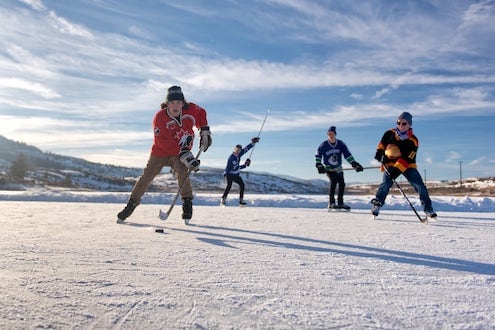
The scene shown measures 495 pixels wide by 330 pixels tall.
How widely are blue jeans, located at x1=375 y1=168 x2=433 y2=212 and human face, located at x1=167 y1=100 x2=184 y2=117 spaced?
150 inches

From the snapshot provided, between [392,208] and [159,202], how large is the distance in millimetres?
6871

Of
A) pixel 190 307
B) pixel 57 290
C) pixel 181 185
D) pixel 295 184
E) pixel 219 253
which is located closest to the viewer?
pixel 190 307

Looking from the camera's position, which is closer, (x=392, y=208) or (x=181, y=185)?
(x=181, y=185)

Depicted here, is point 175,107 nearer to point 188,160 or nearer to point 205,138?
point 205,138

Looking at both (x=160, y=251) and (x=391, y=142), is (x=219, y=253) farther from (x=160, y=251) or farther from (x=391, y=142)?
(x=391, y=142)

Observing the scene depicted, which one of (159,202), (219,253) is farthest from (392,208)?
(219,253)

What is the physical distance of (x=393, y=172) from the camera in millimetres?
7168

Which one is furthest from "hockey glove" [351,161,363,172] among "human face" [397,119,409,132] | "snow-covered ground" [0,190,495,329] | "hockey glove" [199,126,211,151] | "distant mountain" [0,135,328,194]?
"distant mountain" [0,135,328,194]

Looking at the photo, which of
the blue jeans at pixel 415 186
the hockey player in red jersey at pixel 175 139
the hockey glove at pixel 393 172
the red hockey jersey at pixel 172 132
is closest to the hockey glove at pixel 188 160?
the hockey player in red jersey at pixel 175 139

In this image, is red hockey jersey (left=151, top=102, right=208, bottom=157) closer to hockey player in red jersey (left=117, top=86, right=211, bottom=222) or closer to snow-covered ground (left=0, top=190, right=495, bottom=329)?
hockey player in red jersey (left=117, top=86, right=211, bottom=222)

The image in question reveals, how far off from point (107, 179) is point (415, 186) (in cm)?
7263

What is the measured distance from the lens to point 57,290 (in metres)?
1.95

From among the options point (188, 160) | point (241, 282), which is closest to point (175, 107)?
point (188, 160)

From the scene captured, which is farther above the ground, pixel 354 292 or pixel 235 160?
pixel 235 160
